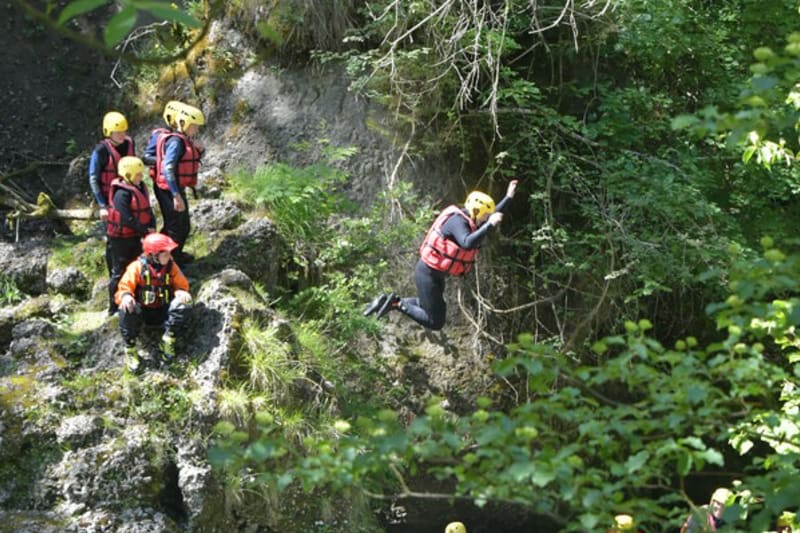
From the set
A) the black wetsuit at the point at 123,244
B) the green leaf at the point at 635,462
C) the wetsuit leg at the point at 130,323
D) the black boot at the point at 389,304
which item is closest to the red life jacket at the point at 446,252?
the black boot at the point at 389,304

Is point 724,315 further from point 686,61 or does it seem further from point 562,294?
point 686,61

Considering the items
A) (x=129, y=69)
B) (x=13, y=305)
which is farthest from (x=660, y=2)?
(x=13, y=305)

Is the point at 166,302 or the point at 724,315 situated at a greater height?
the point at 724,315

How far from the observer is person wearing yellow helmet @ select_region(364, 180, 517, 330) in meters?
8.08

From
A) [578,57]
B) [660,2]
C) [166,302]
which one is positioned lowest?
[166,302]

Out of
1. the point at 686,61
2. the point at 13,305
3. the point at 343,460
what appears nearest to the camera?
the point at 343,460

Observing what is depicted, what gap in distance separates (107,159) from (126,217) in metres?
0.63

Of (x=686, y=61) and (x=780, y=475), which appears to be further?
(x=686, y=61)

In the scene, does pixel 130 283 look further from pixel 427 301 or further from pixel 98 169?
pixel 427 301

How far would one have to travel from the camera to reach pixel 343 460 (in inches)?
155

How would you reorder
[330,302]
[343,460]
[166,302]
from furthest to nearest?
1. [330,302]
2. [166,302]
3. [343,460]

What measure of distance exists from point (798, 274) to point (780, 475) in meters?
0.78

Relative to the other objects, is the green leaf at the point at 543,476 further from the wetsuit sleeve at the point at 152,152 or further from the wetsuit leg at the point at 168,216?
the wetsuit sleeve at the point at 152,152

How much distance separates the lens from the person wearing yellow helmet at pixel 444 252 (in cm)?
808
